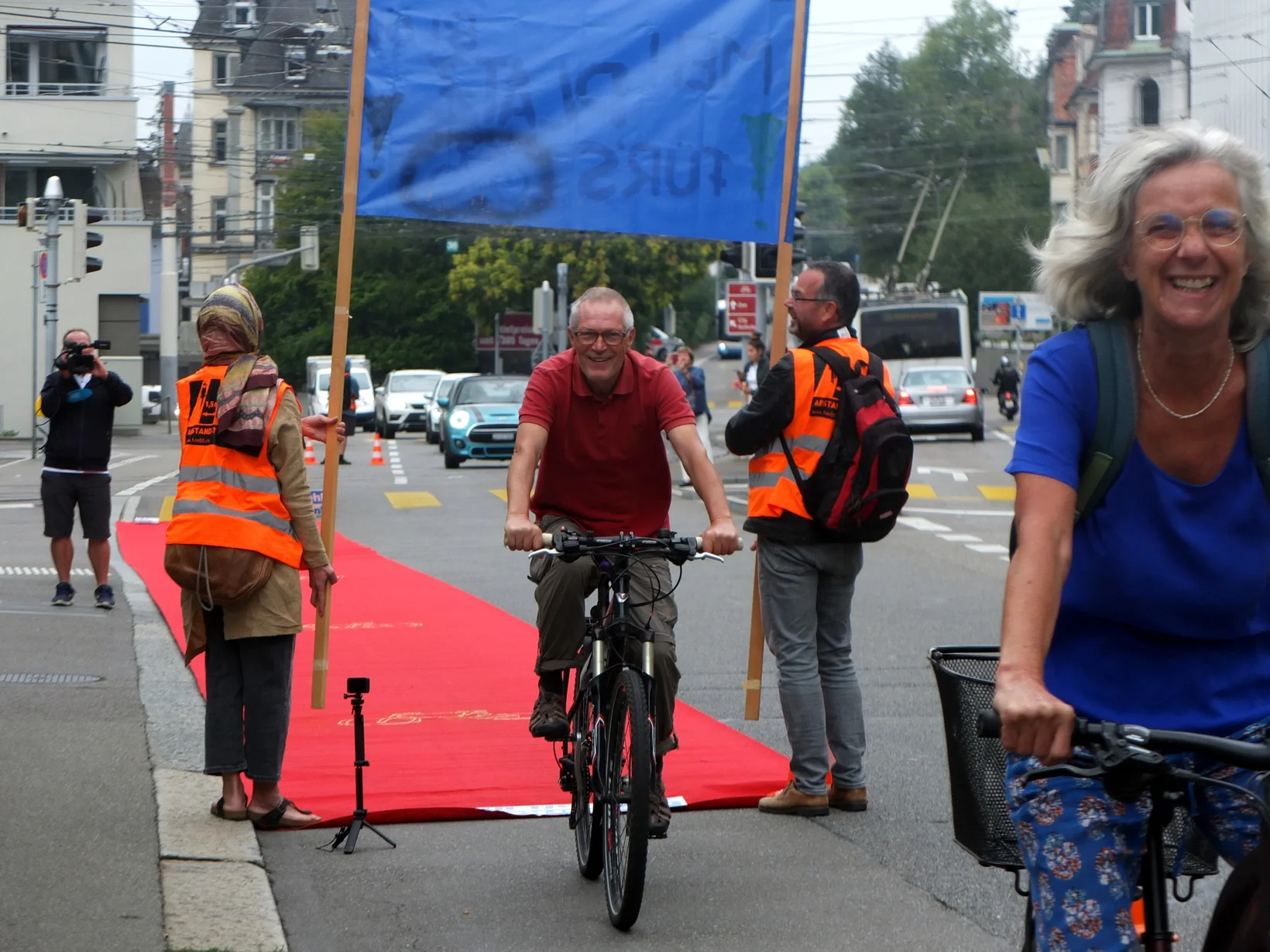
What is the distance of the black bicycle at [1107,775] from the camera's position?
97.3 inches

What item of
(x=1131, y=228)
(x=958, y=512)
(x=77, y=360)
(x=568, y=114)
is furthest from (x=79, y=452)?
(x=958, y=512)

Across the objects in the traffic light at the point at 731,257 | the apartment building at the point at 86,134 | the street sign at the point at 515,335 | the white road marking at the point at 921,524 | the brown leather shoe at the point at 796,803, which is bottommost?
the white road marking at the point at 921,524

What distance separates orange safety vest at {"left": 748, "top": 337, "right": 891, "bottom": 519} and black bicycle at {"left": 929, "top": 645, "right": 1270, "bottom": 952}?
2.98 metres

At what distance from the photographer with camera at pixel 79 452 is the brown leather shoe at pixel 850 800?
23.3 feet

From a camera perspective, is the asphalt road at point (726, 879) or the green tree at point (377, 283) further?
the green tree at point (377, 283)

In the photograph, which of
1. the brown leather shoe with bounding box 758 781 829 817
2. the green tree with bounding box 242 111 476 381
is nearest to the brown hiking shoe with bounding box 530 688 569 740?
the brown leather shoe with bounding box 758 781 829 817

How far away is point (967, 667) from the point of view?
10.9 ft

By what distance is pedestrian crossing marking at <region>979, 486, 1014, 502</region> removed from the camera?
2364 cm

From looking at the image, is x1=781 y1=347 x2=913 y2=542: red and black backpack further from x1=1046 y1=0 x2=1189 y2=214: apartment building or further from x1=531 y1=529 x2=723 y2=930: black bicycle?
x1=1046 y1=0 x2=1189 y2=214: apartment building

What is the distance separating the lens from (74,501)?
12602mm

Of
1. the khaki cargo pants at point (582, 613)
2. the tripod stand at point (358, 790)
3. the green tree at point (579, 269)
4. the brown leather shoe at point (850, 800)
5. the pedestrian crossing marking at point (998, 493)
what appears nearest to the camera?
the khaki cargo pants at point (582, 613)

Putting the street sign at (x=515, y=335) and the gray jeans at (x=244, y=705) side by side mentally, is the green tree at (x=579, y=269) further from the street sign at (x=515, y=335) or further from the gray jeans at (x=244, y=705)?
the gray jeans at (x=244, y=705)

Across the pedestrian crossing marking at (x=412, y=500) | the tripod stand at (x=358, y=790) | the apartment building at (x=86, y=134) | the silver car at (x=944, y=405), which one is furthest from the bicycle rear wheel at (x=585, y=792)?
the apartment building at (x=86, y=134)

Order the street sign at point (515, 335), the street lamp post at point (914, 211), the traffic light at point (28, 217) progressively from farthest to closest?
the street lamp post at point (914, 211)
the street sign at point (515, 335)
the traffic light at point (28, 217)
